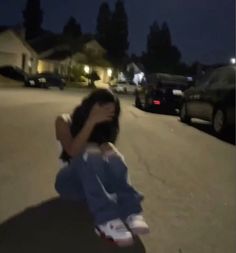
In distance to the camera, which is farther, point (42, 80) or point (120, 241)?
point (42, 80)

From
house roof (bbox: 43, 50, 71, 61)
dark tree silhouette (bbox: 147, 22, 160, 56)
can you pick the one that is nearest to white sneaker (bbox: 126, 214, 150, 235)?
house roof (bbox: 43, 50, 71, 61)

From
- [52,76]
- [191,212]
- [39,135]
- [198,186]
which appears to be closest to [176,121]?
[39,135]

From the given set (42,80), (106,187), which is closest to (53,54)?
(42,80)

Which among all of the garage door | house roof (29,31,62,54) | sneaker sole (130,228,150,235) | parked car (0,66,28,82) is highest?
house roof (29,31,62,54)

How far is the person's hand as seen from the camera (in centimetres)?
478

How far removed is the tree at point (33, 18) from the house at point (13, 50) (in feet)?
99.5

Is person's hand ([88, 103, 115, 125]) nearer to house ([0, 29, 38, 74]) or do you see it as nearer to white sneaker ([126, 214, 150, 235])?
white sneaker ([126, 214, 150, 235])

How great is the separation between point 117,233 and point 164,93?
653 inches

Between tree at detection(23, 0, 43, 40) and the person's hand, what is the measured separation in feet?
307

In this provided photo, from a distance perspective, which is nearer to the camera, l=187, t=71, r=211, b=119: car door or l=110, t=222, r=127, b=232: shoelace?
l=110, t=222, r=127, b=232: shoelace

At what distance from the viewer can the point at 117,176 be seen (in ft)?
15.3

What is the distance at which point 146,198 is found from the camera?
5969 mm

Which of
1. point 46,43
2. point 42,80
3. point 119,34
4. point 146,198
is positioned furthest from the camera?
point 119,34

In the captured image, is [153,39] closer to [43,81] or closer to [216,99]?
[43,81]
